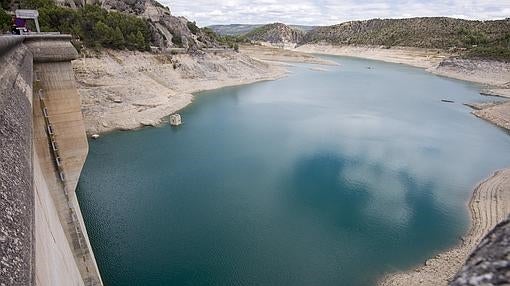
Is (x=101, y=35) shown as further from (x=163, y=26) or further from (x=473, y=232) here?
(x=473, y=232)

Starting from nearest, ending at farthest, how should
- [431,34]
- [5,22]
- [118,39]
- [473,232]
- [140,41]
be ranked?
1. [473,232]
2. [5,22]
3. [118,39]
4. [140,41]
5. [431,34]

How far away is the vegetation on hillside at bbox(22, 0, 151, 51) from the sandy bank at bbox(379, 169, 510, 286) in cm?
2974

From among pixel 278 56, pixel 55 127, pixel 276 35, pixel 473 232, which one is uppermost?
pixel 276 35

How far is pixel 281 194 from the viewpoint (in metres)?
16.6

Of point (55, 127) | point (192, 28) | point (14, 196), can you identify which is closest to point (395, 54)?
point (192, 28)

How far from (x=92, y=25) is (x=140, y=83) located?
7.18 meters

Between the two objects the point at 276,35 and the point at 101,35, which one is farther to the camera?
the point at 276,35

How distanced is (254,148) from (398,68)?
56.5 meters

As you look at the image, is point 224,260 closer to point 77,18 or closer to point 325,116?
point 325,116

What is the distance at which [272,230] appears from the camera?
1369 cm

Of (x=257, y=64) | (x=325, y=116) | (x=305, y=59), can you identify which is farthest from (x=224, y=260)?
(x=305, y=59)

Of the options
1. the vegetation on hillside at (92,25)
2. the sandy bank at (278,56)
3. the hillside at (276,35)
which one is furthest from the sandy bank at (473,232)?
the hillside at (276,35)

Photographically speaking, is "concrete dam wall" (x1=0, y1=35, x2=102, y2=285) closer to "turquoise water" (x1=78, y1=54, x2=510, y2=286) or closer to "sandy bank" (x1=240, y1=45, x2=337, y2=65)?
"turquoise water" (x1=78, y1=54, x2=510, y2=286)

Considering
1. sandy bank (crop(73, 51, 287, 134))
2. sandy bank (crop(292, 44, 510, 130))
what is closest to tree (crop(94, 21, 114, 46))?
sandy bank (crop(73, 51, 287, 134))
